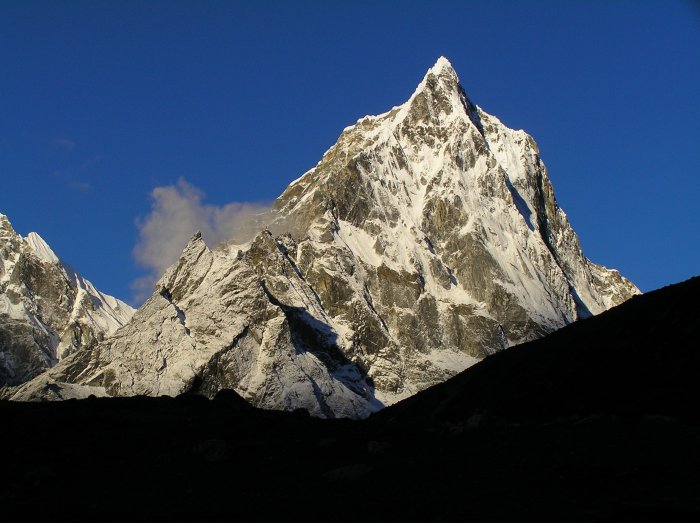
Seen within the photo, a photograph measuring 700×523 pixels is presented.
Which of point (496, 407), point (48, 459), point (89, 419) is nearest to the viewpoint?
point (48, 459)

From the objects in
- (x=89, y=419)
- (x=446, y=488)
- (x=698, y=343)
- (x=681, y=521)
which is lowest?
(x=681, y=521)

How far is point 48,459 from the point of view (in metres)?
43.4

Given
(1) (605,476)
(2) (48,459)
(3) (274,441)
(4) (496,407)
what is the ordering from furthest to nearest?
(4) (496,407)
(3) (274,441)
(2) (48,459)
(1) (605,476)

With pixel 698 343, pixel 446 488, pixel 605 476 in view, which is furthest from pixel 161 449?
pixel 698 343

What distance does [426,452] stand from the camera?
42.2 metres

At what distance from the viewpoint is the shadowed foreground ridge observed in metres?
34.0

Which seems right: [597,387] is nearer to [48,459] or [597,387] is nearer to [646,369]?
[646,369]

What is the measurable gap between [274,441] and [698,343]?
24095mm

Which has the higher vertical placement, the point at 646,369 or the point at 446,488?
the point at 646,369

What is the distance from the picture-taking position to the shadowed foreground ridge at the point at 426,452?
111 feet

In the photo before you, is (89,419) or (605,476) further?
(89,419)

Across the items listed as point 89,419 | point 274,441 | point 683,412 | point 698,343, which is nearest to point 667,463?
point 683,412

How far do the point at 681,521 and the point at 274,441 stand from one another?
22429mm

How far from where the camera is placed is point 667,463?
36250 millimetres
